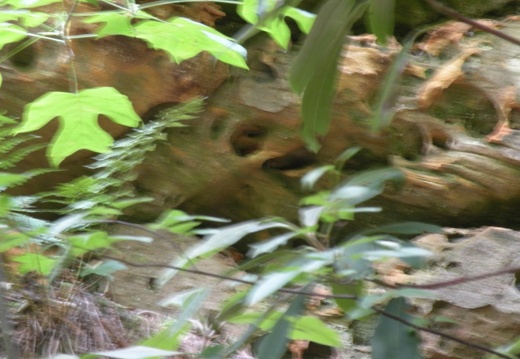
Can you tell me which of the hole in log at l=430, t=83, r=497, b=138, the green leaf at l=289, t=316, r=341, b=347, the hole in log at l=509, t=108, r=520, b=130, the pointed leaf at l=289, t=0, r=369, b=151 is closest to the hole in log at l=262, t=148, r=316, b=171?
the hole in log at l=430, t=83, r=497, b=138

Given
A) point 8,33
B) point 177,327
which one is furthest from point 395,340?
point 8,33

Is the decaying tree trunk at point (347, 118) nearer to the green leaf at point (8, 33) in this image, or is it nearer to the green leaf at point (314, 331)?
the green leaf at point (8, 33)

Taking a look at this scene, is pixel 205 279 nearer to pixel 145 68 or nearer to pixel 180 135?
pixel 180 135

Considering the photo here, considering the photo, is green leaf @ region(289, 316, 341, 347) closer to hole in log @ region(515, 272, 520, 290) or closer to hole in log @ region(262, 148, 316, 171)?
hole in log @ region(515, 272, 520, 290)

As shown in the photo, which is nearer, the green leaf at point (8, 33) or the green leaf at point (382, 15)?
the green leaf at point (382, 15)

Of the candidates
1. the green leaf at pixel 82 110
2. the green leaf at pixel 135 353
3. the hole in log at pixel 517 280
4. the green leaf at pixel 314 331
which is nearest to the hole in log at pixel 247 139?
the hole in log at pixel 517 280

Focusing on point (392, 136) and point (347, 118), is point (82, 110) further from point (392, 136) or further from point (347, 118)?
point (392, 136)

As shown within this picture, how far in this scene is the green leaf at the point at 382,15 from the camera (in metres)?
0.80

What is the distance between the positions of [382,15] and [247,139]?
189 centimetres

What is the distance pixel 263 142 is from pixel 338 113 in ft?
1.06

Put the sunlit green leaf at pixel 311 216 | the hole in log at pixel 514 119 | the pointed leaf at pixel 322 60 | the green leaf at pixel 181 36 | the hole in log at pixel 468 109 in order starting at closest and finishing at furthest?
1. the sunlit green leaf at pixel 311 216
2. the pointed leaf at pixel 322 60
3. the green leaf at pixel 181 36
4. the hole in log at pixel 514 119
5. the hole in log at pixel 468 109

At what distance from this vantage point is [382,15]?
81 cm

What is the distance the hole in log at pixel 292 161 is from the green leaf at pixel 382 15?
191 cm

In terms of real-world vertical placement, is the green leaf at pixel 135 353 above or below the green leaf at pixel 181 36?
below
